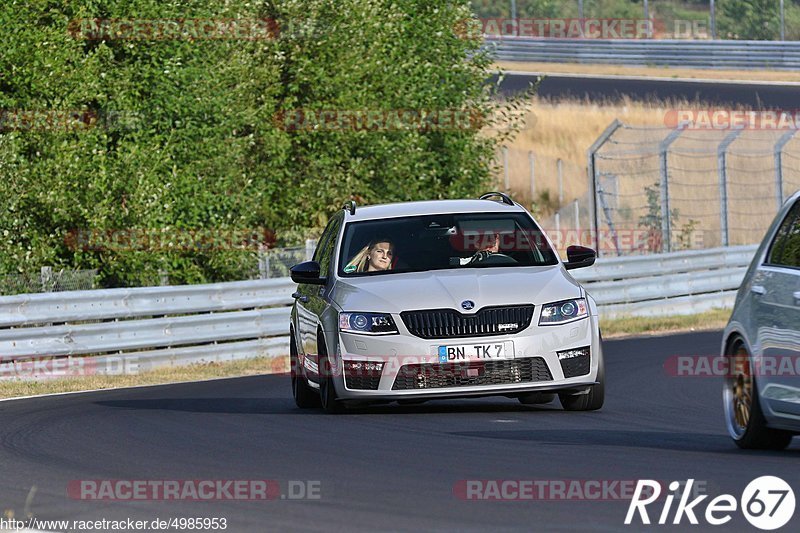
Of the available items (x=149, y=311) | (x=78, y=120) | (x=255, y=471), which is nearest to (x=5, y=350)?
(x=149, y=311)

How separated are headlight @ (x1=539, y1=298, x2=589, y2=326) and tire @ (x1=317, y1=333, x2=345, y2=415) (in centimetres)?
172

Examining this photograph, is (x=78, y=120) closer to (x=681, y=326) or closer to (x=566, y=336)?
(x=681, y=326)

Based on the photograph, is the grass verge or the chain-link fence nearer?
the grass verge

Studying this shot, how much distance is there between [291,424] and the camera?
496 inches

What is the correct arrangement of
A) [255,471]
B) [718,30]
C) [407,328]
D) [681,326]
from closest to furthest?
[255,471] < [407,328] < [681,326] < [718,30]

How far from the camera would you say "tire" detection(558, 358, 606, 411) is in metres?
12.8

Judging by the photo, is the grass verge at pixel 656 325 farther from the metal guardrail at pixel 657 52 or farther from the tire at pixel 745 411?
the metal guardrail at pixel 657 52

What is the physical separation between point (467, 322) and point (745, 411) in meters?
2.74

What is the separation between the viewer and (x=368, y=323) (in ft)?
41.1

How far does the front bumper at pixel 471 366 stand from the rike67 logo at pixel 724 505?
4009 mm

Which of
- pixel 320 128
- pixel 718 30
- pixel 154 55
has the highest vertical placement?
pixel 154 55

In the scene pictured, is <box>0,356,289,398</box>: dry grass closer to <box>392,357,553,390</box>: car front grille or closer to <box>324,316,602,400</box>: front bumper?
<box>324,316,602,400</box>: front bumper

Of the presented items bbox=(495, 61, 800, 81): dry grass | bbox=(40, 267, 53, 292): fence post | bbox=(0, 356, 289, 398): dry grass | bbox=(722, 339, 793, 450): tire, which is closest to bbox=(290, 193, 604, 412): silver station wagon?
bbox=(722, 339, 793, 450): tire

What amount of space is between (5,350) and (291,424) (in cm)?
758
